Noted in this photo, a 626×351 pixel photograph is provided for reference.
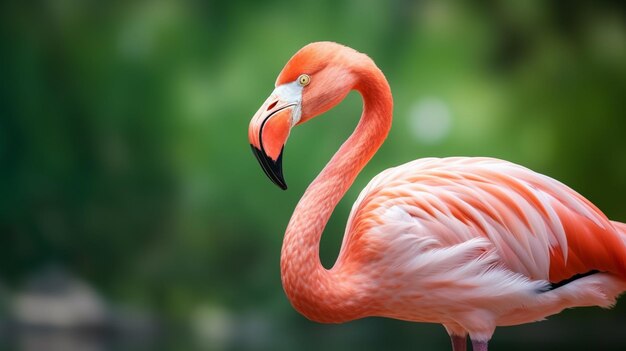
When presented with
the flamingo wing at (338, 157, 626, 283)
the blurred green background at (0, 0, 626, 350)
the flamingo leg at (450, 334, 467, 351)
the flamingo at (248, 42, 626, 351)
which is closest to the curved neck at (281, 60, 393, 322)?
the flamingo at (248, 42, 626, 351)

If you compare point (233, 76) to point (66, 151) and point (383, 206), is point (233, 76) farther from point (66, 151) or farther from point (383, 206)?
point (383, 206)

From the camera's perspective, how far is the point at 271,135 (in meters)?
2.12

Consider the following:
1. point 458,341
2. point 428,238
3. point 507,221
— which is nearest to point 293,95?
point 428,238

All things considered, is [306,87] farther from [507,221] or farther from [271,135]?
[507,221]

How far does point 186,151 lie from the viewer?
175 inches

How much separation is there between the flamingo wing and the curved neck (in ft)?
0.34

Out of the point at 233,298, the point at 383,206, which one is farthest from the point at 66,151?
the point at 383,206

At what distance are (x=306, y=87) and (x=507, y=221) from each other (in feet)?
2.10

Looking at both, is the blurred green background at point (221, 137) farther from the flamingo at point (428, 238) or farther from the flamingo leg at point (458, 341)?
the flamingo at point (428, 238)

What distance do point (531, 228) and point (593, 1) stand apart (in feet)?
8.46

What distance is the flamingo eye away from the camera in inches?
87.3

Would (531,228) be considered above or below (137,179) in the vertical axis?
below

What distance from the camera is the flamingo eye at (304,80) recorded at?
2.22 metres

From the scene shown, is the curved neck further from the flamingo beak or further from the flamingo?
the flamingo beak
